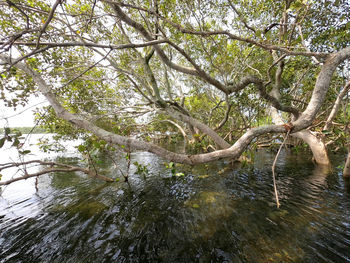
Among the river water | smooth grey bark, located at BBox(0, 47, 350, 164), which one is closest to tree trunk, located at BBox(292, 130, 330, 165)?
the river water

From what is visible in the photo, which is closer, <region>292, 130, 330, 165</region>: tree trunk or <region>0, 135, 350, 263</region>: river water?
<region>0, 135, 350, 263</region>: river water

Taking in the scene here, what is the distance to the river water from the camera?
2.70m

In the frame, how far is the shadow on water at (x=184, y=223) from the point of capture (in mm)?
2697

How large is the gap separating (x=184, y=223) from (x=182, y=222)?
0.21 ft

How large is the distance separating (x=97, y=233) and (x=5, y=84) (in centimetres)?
571

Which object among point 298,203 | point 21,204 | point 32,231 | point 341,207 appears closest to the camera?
point 32,231

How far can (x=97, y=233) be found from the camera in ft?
10.8

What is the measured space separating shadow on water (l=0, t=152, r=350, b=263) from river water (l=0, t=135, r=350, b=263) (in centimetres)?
2

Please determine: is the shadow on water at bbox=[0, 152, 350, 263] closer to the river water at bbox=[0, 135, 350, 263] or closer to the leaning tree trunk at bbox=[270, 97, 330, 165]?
the river water at bbox=[0, 135, 350, 263]

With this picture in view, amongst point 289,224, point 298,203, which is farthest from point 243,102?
point 289,224

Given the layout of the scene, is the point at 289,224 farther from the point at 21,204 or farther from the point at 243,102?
the point at 21,204

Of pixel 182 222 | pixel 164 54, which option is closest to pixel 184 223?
pixel 182 222

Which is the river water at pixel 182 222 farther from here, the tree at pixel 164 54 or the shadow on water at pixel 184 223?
the tree at pixel 164 54

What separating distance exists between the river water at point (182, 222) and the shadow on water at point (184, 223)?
2cm
